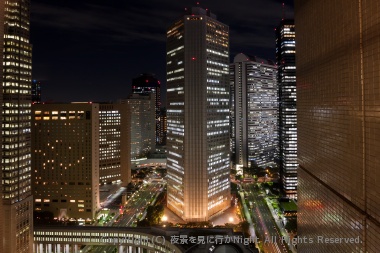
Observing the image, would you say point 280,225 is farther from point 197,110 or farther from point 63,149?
point 63,149

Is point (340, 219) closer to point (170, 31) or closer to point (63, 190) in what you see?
point (170, 31)

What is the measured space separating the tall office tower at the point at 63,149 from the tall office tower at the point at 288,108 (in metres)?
41.2

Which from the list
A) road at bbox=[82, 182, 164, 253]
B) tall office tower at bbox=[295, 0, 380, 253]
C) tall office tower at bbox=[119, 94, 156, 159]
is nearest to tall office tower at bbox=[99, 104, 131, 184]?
road at bbox=[82, 182, 164, 253]

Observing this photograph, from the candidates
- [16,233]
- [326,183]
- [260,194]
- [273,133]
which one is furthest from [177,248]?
[273,133]

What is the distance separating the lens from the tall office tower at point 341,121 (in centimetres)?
1501

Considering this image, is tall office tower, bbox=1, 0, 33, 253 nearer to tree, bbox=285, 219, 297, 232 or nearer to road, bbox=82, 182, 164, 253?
road, bbox=82, 182, 164, 253

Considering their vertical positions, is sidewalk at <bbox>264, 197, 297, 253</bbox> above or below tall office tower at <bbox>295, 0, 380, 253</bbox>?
below

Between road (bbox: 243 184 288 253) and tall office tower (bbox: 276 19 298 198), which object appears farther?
tall office tower (bbox: 276 19 298 198)

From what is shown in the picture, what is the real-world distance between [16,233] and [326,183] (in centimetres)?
3428

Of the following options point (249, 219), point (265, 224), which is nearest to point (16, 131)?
point (249, 219)

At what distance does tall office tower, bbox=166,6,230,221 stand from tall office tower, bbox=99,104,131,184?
91.7 ft

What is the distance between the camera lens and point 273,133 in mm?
123562

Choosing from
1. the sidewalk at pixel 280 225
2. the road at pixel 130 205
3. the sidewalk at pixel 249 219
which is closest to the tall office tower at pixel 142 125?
the road at pixel 130 205

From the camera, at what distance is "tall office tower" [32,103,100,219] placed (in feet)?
221
